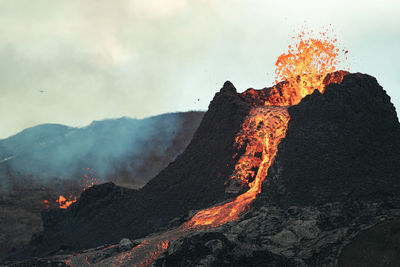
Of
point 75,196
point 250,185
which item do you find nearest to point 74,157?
point 75,196

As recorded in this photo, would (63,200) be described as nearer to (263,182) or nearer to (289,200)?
(263,182)

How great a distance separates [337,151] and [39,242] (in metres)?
20.6

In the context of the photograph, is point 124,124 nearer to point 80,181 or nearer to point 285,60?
point 80,181

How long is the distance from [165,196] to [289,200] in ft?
26.9

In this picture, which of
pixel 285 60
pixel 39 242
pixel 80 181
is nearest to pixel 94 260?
pixel 39 242

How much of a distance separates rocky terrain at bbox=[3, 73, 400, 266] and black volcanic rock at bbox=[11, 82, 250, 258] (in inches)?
2.8

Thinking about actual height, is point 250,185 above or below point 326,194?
above

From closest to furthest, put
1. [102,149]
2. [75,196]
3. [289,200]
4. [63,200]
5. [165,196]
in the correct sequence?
[289,200], [165,196], [63,200], [75,196], [102,149]

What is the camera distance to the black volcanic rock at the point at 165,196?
714 inches

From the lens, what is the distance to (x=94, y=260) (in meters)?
16.4

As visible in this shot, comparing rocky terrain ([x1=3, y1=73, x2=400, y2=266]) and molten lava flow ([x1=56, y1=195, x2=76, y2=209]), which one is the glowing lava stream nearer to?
rocky terrain ([x1=3, y1=73, x2=400, y2=266])

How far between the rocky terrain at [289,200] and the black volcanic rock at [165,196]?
71 mm

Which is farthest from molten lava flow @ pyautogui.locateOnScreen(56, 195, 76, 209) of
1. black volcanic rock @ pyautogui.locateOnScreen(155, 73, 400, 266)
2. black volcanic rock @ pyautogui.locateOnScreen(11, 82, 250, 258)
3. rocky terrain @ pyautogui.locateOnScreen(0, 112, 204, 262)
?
black volcanic rock @ pyautogui.locateOnScreen(155, 73, 400, 266)

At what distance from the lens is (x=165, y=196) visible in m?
19.7
